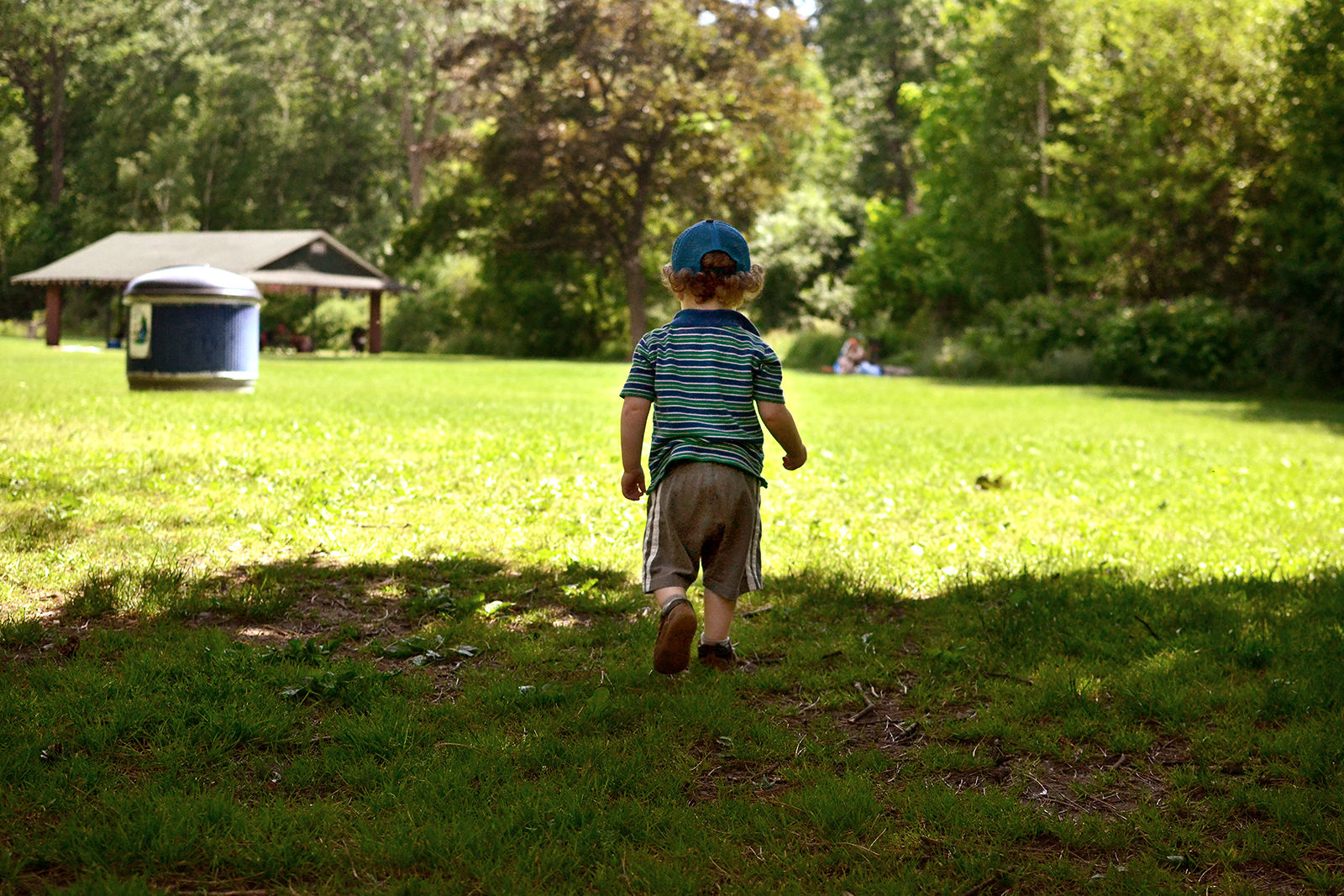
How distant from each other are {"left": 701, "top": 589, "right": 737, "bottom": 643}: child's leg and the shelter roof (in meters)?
36.3

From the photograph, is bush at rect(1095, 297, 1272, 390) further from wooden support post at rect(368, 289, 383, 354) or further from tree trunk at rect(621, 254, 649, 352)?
wooden support post at rect(368, 289, 383, 354)

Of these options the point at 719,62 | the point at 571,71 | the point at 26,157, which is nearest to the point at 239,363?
the point at 571,71

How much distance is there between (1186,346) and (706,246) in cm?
2456

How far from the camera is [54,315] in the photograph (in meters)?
37.9

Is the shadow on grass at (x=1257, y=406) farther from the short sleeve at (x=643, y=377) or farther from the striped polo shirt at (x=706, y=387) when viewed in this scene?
the short sleeve at (x=643, y=377)

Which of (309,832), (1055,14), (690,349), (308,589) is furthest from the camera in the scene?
(1055,14)

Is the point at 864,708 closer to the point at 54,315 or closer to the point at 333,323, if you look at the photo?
the point at 54,315

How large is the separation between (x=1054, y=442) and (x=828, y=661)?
9243 millimetres

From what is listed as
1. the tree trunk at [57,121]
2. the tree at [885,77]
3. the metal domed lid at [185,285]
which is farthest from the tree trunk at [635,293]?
the tree trunk at [57,121]

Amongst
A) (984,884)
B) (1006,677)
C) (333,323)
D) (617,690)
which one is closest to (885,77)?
(333,323)

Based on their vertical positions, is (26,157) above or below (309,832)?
above

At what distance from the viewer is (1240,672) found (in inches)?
184

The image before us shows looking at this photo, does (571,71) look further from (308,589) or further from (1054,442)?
(308,589)

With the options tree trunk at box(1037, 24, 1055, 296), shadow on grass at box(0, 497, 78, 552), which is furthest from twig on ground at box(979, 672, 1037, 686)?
tree trunk at box(1037, 24, 1055, 296)
